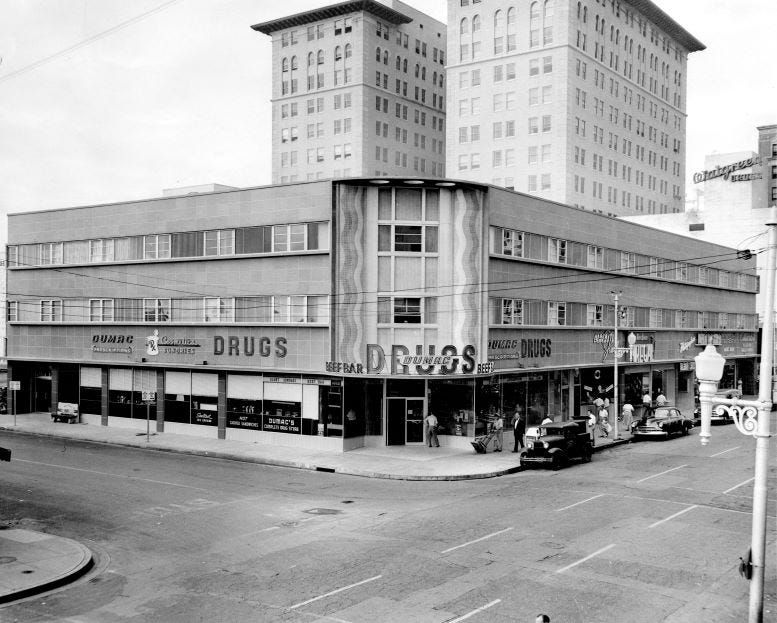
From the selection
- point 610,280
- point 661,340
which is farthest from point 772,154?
point 610,280

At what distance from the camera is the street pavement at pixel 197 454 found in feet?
Result: 57.3

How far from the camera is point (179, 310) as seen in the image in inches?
1684

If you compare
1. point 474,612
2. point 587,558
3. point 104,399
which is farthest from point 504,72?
point 474,612

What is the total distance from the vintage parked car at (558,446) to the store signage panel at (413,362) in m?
5.03

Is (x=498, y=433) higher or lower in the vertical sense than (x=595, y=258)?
lower

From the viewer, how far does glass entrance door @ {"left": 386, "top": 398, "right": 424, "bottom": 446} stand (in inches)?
1491

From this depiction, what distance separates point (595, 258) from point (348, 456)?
2088 centimetres

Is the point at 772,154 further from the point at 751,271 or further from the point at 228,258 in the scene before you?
the point at 228,258

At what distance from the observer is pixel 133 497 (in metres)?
25.8

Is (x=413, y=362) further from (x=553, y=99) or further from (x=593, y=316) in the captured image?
(x=553, y=99)

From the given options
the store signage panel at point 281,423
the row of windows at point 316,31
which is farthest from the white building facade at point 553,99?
the store signage panel at point 281,423

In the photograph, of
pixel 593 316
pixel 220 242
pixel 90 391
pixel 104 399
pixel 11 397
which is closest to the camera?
pixel 220 242

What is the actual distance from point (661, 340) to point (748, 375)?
2133cm

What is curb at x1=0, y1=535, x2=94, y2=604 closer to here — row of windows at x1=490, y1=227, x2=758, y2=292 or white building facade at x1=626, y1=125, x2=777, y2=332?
row of windows at x1=490, y1=227, x2=758, y2=292
